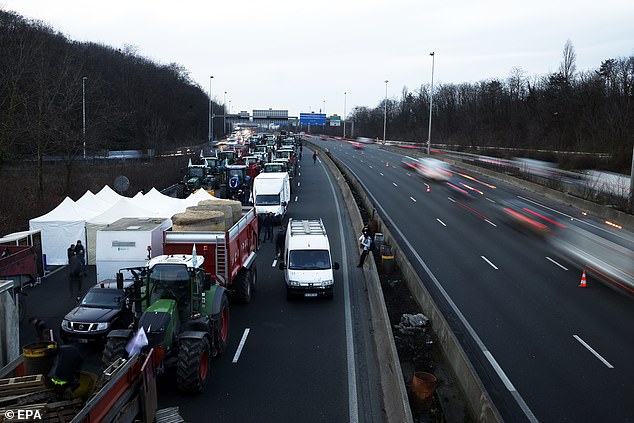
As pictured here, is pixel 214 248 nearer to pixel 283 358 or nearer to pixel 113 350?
pixel 283 358

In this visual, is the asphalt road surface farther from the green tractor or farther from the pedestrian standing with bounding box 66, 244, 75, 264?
the pedestrian standing with bounding box 66, 244, 75, 264

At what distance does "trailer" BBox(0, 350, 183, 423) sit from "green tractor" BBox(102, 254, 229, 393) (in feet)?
3.27

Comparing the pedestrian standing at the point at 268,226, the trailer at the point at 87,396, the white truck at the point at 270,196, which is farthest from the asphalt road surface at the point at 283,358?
the white truck at the point at 270,196

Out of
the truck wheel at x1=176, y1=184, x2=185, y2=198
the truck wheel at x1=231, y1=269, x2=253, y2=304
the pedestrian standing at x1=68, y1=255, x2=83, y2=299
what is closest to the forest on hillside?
the truck wheel at x1=176, y1=184, x2=185, y2=198

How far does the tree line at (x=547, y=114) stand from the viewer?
5750 cm

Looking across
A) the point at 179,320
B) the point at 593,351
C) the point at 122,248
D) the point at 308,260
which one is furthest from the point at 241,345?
the point at 593,351

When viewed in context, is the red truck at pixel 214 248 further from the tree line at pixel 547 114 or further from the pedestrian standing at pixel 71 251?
the tree line at pixel 547 114

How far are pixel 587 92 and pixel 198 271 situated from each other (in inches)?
3087

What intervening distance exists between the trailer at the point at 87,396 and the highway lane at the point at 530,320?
6.85 m

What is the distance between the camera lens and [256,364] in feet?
42.3

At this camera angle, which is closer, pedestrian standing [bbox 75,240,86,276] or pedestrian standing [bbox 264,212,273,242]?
pedestrian standing [bbox 75,240,86,276]

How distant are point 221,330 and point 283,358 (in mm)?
1673

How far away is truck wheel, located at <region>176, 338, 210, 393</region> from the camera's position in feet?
35.0

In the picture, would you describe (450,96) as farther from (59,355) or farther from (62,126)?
(59,355)
